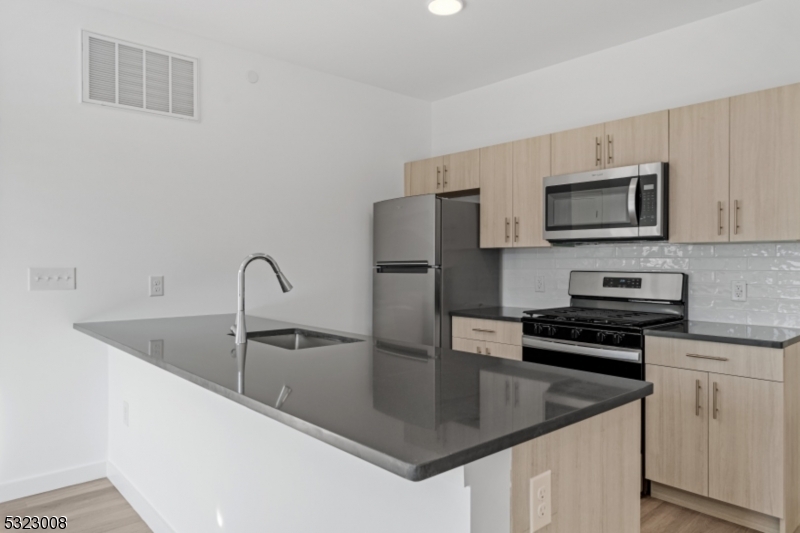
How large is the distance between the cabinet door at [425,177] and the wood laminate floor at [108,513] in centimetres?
255

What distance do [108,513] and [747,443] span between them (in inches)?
118

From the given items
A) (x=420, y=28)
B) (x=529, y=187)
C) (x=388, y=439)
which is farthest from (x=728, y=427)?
(x=420, y=28)

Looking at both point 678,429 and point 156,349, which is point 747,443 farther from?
point 156,349

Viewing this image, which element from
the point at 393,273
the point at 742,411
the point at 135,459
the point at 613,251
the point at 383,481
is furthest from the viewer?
the point at 393,273

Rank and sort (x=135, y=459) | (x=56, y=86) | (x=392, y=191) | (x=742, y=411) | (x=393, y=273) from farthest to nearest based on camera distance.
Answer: (x=392, y=191), (x=393, y=273), (x=56, y=86), (x=135, y=459), (x=742, y=411)

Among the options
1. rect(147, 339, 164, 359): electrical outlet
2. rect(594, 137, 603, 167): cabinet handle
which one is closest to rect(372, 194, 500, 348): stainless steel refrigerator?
rect(594, 137, 603, 167): cabinet handle

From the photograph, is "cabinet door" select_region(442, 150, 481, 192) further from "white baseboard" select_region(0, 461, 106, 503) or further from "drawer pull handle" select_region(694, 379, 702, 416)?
"white baseboard" select_region(0, 461, 106, 503)

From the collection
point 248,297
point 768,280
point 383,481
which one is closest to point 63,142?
point 248,297

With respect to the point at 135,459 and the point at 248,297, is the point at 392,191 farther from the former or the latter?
the point at 135,459

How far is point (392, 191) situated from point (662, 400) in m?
2.56

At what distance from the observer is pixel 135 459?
2.66m

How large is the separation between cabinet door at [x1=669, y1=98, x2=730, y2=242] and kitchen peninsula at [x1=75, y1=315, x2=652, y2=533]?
5.65 ft

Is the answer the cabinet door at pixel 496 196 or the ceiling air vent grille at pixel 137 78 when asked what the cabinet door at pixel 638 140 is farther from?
the ceiling air vent grille at pixel 137 78

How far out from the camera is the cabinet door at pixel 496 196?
3.69 metres
